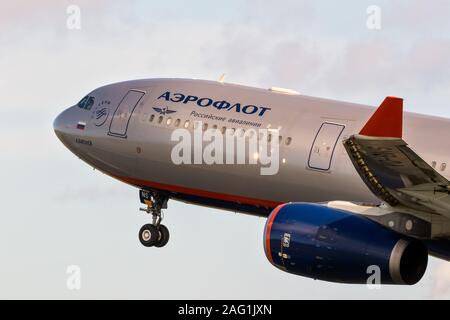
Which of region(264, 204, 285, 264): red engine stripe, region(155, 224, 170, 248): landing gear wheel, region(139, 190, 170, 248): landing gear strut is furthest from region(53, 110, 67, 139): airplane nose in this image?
region(264, 204, 285, 264): red engine stripe

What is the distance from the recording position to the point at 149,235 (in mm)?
39438

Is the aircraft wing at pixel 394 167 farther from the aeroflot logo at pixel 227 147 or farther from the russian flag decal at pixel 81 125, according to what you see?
the russian flag decal at pixel 81 125

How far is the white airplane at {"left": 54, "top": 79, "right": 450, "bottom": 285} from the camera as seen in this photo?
95.1ft

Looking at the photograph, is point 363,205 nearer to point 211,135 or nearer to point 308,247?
point 308,247

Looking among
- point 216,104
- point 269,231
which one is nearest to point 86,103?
point 216,104

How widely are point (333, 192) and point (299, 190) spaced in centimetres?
97

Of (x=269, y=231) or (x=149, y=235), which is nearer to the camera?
(x=269, y=231)

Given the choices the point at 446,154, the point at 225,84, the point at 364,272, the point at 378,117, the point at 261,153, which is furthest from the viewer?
the point at 225,84

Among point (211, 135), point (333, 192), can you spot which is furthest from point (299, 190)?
point (211, 135)

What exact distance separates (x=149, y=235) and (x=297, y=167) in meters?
6.77

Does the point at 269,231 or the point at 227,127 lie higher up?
the point at 227,127

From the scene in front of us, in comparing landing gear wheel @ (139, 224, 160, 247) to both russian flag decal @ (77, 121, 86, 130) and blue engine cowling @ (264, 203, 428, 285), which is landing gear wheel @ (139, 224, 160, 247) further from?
blue engine cowling @ (264, 203, 428, 285)

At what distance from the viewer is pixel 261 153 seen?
35094mm

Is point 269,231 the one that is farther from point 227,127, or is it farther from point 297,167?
point 227,127
